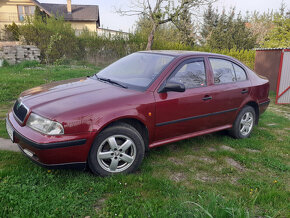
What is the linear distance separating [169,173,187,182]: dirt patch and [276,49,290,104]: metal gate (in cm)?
660

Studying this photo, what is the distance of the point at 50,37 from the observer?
553 inches

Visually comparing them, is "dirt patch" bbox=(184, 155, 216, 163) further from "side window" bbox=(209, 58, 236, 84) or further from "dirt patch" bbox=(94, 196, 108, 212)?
"dirt patch" bbox=(94, 196, 108, 212)

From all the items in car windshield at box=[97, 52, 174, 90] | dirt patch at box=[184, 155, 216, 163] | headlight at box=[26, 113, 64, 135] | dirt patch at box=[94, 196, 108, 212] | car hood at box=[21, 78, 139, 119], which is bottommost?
dirt patch at box=[184, 155, 216, 163]

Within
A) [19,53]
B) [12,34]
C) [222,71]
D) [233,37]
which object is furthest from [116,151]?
[233,37]

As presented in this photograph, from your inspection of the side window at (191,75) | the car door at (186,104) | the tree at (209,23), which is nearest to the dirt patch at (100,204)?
the car door at (186,104)

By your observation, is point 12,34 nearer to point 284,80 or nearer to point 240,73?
point 240,73

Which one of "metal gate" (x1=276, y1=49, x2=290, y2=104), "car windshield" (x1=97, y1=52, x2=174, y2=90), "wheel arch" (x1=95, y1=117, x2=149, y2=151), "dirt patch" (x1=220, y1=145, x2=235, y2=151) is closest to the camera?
"wheel arch" (x1=95, y1=117, x2=149, y2=151)

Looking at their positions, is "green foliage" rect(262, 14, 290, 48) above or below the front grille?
above

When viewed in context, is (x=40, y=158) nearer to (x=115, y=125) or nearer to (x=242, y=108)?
(x=115, y=125)

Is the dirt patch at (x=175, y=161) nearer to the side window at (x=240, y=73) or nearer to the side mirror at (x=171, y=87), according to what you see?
the side mirror at (x=171, y=87)

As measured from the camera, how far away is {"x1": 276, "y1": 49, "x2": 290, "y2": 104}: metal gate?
26.0 feet

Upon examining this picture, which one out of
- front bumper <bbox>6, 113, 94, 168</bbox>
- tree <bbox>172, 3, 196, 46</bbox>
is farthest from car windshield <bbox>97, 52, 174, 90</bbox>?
tree <bbox>172, 3, 196, 46</bbox>

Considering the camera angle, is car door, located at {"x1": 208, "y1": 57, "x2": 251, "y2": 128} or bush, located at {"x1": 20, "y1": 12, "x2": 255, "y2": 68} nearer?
car door, located at {"x1": 208, "y1": 57, "x2": 251, "y2": 128}

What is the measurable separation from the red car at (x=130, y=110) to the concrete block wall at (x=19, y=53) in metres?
9.36
